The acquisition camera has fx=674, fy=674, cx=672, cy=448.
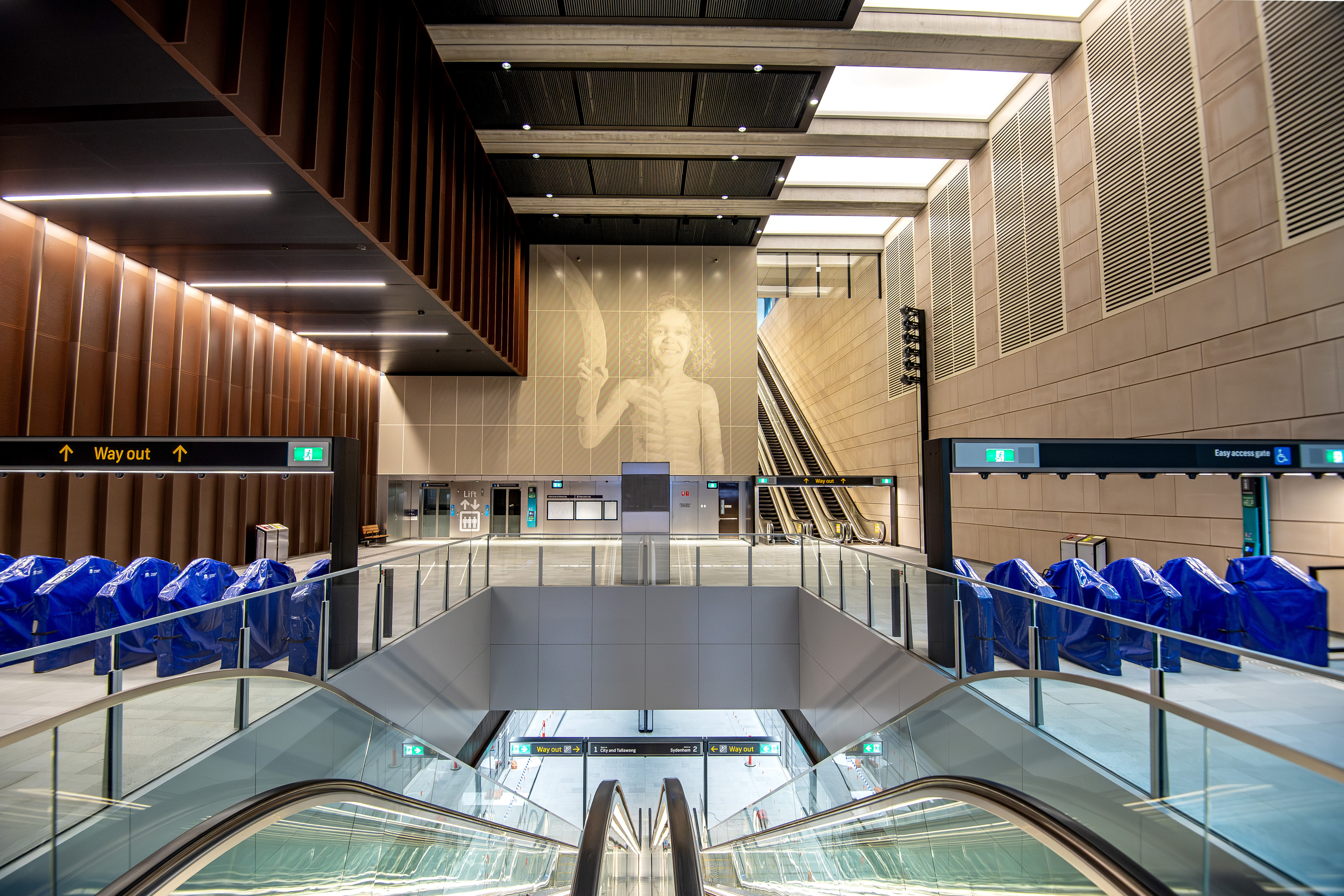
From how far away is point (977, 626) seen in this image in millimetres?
5797

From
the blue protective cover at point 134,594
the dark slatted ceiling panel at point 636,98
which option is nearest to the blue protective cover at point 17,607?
the blue protective cover at point 134,594

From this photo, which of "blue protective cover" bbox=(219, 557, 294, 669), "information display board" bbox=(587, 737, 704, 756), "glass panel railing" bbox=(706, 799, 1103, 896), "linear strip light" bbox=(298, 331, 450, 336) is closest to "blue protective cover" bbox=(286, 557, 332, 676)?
"blue protective cover" bbox=(219, 557, 294, 669)

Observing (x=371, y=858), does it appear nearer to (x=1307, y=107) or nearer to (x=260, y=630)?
(x=260, y=630)

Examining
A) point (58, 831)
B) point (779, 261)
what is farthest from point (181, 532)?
point (779, 261)

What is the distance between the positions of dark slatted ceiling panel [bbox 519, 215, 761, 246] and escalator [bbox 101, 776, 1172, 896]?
15363 mm

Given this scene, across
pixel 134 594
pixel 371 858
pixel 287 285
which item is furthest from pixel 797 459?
pixel 371 858

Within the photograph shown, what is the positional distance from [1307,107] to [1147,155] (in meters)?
2.41

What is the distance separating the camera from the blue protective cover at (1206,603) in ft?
19.8

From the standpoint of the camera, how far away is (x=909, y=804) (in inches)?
134

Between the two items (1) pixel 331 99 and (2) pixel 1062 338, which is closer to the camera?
(1) pixel 331 99

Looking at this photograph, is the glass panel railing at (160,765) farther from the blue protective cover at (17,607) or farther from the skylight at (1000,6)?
the skylight at (1000,6)

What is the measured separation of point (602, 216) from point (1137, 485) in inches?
529

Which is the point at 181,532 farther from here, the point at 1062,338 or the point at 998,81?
the point at 998,81

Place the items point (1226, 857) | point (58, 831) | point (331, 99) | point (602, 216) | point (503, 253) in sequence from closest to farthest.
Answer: point (1226, 857) < point (58, 831) < point (331, 99) < point (503, 253) < point (602, 216)
